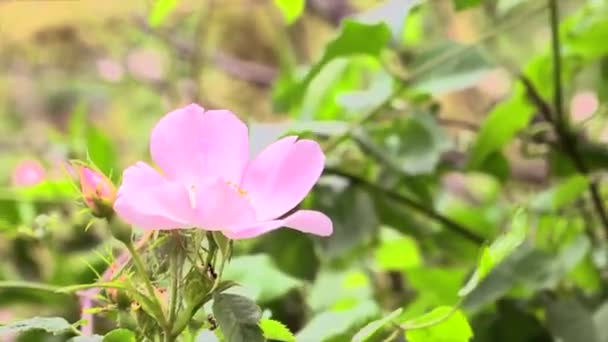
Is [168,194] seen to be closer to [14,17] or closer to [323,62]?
[323,62]

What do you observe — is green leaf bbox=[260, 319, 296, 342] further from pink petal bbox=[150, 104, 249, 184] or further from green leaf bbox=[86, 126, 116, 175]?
green leaf bbox=[86, 126, 116, 175]

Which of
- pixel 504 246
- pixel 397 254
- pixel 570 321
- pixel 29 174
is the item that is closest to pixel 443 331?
pixel 504 246

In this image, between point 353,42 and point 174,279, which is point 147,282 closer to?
point 174,279

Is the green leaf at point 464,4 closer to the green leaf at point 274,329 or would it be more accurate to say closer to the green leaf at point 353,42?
the green leaf at point 353,42

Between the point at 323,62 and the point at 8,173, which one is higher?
the point at 8,173

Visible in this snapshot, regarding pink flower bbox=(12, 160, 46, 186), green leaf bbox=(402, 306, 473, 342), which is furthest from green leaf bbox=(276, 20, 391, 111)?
pink flower bbox=(12, 160, 46, 186)

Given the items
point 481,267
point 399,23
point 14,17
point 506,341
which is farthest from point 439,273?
point 14,17
